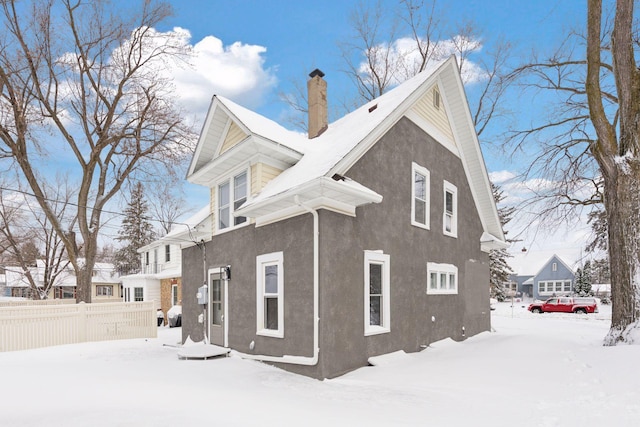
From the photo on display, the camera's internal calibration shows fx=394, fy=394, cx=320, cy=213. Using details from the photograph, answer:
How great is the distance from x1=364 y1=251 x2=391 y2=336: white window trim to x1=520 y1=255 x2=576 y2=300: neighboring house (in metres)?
44.3

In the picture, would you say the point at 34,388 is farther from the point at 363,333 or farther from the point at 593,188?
the point at 593,188

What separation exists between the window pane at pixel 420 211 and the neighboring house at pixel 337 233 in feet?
0.09

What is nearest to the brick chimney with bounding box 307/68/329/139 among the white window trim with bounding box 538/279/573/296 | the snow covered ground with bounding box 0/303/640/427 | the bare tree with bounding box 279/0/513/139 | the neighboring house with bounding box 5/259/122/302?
the snow covered ground with bounding box 0/303/640/427

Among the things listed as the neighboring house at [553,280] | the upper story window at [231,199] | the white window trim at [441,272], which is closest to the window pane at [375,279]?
the white window trim at [441,272]

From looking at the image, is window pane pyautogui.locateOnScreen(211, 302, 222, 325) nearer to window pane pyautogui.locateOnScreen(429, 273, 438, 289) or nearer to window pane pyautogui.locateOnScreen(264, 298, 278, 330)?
window pane pyautogui.locateOnScreen(264, 298, 278, 330)

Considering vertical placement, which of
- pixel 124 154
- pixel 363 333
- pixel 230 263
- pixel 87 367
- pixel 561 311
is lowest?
pixel 561 311

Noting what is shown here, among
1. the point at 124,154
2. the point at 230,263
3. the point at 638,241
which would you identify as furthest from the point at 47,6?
the point at 638,241

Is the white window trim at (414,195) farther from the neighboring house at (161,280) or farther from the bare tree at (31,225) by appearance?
the bare tree at (31,225)

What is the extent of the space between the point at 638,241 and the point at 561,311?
899 inches

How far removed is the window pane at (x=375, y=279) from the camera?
8428mm

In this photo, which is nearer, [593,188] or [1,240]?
[593,188]

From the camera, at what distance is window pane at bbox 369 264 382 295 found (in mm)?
8428

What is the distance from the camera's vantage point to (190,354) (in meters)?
8.68

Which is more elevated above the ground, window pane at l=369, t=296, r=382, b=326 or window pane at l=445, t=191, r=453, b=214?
window pane at l=445, t=191, r=453, b=214
